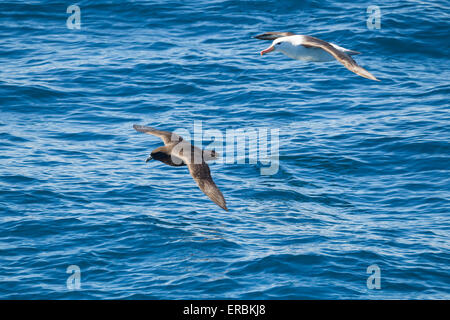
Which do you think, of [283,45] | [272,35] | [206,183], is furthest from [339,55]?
[206,183]

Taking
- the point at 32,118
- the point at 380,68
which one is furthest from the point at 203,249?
the point at 380,68

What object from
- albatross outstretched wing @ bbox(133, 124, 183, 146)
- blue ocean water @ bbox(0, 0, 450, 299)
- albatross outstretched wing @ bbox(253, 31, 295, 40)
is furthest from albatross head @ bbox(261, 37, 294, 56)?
blue ocean water @ bbox(0, 0, 450, 299)

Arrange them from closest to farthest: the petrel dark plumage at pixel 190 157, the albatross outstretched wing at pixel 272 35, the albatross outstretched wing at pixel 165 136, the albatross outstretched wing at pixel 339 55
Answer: the albatross outstretched wing at pixel 339 55 < the petrel dark plumage at pixel 190 157 < the albatross outstretched wing at pixel 165 136 < the albatross outstretched wing at pixel 272 35

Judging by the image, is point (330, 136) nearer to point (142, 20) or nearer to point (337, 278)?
point (337, 278)

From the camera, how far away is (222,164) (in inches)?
884

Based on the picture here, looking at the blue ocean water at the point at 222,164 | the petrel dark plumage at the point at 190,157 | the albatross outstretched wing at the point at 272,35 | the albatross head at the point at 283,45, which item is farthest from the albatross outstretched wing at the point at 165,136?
the albatross outstretched wing at the point at 272,35

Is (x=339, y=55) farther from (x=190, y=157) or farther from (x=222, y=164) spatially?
(x=222, y=164)

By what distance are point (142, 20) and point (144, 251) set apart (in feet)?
49.6

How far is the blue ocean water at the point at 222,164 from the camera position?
670 inches

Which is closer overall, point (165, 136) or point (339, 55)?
point (339, 55)

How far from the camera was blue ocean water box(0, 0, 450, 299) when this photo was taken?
670 inches

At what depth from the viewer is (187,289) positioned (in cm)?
1620

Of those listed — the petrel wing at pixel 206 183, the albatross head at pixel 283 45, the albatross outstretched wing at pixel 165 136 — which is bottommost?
the petrel wing at pixel 206 183

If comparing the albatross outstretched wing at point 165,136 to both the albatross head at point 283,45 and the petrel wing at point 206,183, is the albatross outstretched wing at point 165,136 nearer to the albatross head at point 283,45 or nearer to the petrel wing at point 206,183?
the petrel wing at point 206,183
